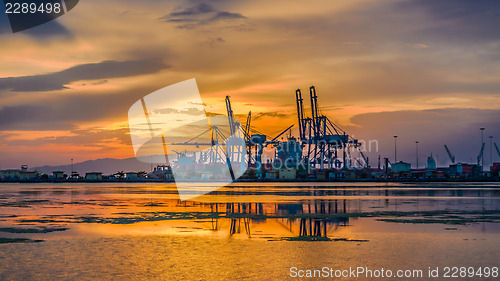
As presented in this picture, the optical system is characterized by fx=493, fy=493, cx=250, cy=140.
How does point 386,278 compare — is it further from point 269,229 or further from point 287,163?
point 287,163

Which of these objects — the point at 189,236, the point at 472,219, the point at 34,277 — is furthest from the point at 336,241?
the point at 472,219

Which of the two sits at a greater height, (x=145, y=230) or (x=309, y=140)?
(x=309, y=140)

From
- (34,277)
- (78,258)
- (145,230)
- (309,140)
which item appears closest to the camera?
(34,277)

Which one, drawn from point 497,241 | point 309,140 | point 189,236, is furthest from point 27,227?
point 309,140

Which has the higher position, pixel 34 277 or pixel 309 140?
pixel 309 140

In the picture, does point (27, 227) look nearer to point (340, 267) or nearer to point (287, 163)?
point (340, 267)

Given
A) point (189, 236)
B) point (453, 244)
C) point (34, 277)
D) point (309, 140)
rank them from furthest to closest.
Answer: point (309, 140), point (189, 236), point (453, 244), point (34, 277)

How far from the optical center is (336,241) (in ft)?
62.7

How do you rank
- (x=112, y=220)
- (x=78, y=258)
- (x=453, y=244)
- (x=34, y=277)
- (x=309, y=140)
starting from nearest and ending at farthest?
(x=34, y=277), (x=78, y=258), (x=453, y=244), (x=112, y=220), (x=309, y=140)

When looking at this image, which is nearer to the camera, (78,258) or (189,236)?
(78,258)

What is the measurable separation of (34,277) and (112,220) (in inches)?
589

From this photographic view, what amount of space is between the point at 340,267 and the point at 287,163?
183 metres

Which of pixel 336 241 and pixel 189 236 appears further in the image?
pixel 189 236

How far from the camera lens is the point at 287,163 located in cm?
19625
